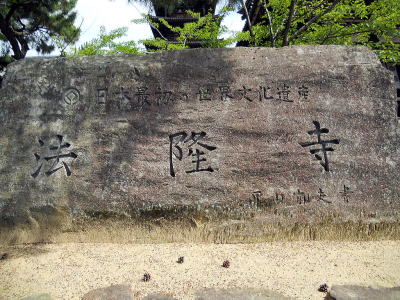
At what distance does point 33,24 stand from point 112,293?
10.3 m

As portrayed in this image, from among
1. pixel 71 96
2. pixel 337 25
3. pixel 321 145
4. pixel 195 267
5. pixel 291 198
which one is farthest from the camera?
pixel 337 25

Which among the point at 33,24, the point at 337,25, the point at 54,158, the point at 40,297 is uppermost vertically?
the point at 33,24

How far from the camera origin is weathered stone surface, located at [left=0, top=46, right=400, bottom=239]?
2850mm

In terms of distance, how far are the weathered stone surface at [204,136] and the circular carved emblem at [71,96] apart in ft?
0.05

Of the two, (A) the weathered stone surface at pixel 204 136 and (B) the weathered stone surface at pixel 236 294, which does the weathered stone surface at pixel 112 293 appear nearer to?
(B) the weathered stone surface at pixel 236 294

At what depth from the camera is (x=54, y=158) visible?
3076 mm

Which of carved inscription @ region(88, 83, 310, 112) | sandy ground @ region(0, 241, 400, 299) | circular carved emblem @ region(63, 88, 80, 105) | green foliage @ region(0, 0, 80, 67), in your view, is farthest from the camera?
green foliage @ region(0, 0, 80, 67)

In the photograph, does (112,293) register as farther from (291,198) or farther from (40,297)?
(291,198)

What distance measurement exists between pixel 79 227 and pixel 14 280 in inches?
26.9

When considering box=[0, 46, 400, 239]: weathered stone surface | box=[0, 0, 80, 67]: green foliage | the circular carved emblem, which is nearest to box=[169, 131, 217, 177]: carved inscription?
box=[0, 46, 400, 239]: weathered stone surface

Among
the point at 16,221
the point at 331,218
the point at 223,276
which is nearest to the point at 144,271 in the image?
the point at 223,276

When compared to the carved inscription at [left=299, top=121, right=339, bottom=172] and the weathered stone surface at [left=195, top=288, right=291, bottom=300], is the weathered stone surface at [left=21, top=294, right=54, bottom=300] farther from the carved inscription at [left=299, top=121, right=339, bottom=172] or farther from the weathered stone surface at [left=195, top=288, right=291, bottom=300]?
the carved inscription at [left=299, top=121, right=339, bottom=172]

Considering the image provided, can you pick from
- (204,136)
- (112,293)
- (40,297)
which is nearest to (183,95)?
(204,136)

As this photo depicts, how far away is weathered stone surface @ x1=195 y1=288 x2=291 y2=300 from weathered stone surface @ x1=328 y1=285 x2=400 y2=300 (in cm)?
32
